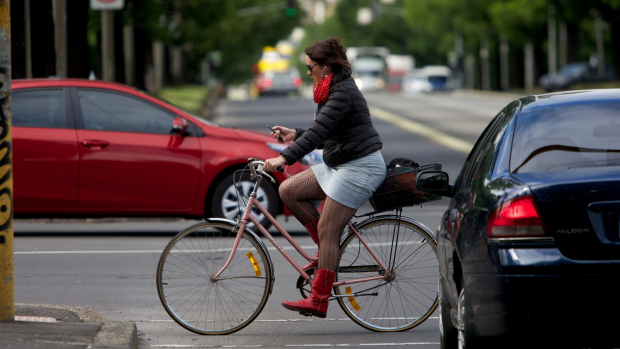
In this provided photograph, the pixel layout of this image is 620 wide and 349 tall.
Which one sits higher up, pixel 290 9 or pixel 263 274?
pixel 263 274

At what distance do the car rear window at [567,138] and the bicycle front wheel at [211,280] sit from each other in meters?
1.94

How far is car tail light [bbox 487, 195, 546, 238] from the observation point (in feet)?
14.3

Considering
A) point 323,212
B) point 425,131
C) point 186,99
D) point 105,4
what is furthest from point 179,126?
point 186,99

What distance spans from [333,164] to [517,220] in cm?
195

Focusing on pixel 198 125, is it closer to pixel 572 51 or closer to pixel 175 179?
pixel 175 179

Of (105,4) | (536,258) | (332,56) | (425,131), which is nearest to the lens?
(536,258)

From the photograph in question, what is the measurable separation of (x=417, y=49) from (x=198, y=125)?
9621 cm

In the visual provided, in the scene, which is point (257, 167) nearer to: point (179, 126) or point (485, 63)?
point (179, 126)

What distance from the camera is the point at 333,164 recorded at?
20.3ft

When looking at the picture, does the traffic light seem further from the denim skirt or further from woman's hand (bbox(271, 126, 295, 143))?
the denim skirt

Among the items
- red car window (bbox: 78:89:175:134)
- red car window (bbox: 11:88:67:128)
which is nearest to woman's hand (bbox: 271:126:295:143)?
red car window (bbox: 78:89:175:134)

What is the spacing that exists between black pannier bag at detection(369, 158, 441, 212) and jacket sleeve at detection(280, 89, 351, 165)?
0.48m

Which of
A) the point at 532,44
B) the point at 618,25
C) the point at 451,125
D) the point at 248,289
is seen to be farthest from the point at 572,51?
the point at 248,289

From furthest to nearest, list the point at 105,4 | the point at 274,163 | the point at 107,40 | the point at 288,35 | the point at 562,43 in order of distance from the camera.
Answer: the point at 288,35 → the point at 562,43 → the point at 107,40 → the point at 105,4 → the point at 274,163
